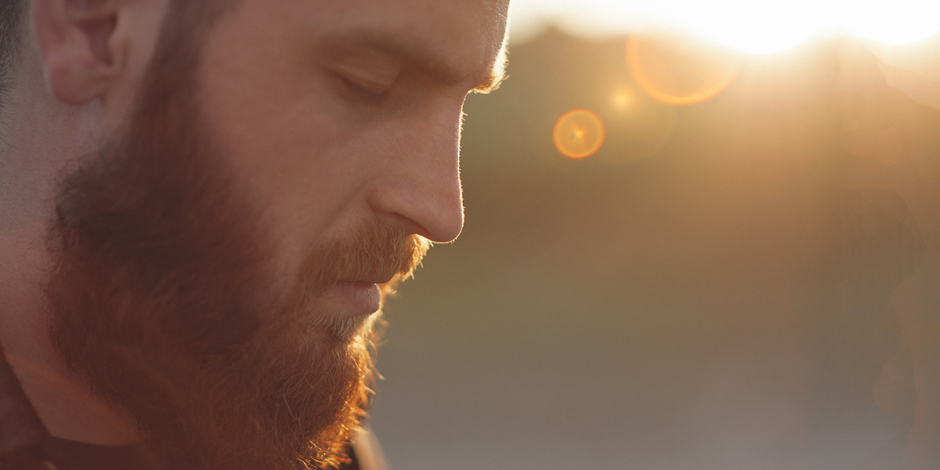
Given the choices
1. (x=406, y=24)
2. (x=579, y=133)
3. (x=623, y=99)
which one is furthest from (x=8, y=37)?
(x=623, y=99)

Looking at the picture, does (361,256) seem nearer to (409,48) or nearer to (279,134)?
(279,134)

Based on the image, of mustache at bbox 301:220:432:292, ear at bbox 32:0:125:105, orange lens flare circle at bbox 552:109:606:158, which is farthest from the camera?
orange lens flare circle at bbox 552:109:606:158

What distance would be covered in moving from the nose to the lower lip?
0.62 feet

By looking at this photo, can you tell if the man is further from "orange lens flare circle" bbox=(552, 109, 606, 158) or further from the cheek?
"orange lens flare circle" bbox=(552, 109, 606, 158)

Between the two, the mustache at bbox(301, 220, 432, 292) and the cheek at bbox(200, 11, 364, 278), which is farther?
the mustache at bbox(301, 220, 432, 292)

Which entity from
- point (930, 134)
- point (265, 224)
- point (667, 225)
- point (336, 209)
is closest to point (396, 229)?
point (336, 209)

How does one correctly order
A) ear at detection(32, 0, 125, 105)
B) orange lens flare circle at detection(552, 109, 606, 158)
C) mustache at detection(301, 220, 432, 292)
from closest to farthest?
1. ear at detection(32, 0, 125, 105)
2. mustache at detection(301, 220, 432, 292)
3. orange lens flare circle at detection(552, 109, 606, 158)

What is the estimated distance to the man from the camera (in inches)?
46.1

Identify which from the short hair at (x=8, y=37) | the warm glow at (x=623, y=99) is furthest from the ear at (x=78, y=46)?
the warm glow at (x=623, y=99)

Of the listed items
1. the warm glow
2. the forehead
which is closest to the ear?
the forehead

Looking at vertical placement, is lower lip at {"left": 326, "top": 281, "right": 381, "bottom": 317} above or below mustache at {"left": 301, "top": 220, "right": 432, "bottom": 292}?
below

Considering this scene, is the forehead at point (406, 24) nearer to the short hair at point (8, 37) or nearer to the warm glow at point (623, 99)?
the short hair at point (8, 37)

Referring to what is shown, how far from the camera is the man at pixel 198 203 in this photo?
1.17m

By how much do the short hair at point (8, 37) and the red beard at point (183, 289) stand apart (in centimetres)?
29
